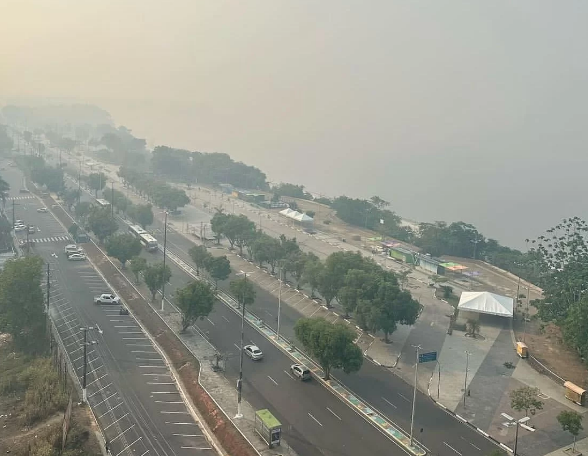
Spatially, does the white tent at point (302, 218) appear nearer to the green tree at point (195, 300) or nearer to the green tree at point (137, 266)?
the green tree at point (137, 266)

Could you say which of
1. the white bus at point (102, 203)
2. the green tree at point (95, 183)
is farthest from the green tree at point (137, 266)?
the green tree at point (95, 183)

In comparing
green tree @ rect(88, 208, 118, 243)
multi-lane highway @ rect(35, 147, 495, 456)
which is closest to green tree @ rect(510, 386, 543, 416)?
multi-lane highway @ rect(35, 147, 495, 456)

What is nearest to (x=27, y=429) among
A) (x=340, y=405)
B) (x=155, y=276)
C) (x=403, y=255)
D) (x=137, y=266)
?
(x=340, y=405)

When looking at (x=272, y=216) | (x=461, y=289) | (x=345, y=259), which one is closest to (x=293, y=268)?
(x=345, y=259)

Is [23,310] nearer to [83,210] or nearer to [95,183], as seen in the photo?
[83,210]

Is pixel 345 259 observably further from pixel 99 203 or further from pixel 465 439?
pixel 99 203
